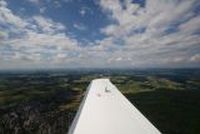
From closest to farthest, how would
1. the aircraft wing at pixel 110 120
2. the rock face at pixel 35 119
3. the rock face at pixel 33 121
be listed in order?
the aircraft wing at pixel 110 120, the rock face at pixel 33 121, the rock face at pixel 35 119

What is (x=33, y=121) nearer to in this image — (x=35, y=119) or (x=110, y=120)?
(x=35, y=119)

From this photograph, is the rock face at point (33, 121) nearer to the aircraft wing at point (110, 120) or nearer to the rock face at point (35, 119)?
the rock face at point (35, 119)

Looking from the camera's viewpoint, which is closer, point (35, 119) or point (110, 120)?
point (110, 120)

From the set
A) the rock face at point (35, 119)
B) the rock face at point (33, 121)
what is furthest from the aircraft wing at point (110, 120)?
the rock face at point (33, 121)

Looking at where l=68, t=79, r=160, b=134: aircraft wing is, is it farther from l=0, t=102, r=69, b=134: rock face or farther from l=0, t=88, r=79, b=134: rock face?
l=0, t=102, r=69, b=134: rock face

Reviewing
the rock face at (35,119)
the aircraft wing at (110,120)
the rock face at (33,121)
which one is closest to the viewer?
the aircraft wing at (110,120)

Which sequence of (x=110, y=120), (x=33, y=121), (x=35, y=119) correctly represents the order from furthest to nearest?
(x=35, y=119), (x=33, y=121), (x=110, y=120)

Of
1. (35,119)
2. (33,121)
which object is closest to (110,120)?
(33,121)

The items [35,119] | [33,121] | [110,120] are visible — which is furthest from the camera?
[35,119]

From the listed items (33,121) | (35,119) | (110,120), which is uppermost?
(110,120)

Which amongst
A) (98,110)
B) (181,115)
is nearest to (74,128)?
(98,110)

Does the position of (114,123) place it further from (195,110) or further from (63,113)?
(195,110)
